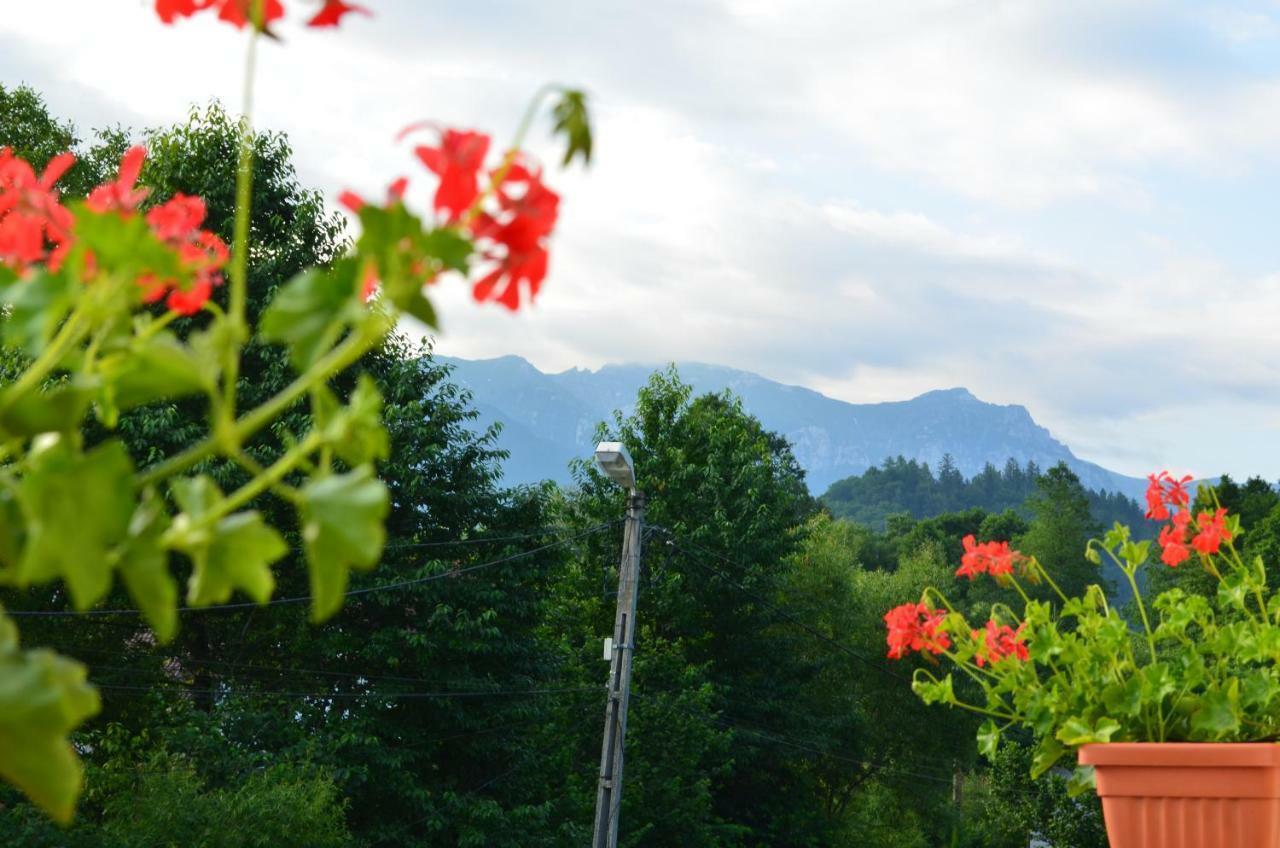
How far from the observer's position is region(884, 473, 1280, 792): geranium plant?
7.56ft

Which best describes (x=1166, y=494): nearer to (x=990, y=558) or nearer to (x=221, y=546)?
(x=990, y=558)

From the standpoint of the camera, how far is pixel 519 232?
2.40 feet

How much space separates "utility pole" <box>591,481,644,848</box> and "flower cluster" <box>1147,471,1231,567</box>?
39.9ft

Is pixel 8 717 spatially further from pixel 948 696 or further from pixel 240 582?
pixel 948 696

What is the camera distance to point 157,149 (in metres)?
18.2

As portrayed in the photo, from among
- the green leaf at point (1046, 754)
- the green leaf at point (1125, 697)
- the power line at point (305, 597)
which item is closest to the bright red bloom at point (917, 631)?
the green leaf at point (1046, 754)

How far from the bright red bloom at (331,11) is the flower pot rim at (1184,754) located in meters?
1.84

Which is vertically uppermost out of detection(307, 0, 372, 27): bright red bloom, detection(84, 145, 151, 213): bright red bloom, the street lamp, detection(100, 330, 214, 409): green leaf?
the street lamp

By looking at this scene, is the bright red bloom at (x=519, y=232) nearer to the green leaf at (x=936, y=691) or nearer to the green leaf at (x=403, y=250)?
the green leaf at (x=403, y=250)

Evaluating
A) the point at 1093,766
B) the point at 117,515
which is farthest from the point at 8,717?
the point at 1093,766

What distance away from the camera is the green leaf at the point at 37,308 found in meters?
0.70

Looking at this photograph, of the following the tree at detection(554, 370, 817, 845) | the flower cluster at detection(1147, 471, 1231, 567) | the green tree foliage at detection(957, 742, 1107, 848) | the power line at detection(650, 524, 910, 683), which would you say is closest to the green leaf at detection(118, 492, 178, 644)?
the flower cluster at detection(1147, 471, 1231, 567)

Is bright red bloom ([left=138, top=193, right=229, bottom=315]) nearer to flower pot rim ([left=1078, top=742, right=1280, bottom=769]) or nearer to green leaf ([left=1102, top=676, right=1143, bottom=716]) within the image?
flower pot rim ([left=1078, top=742, right=1280, bottom=769])

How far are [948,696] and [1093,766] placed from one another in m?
0.53
